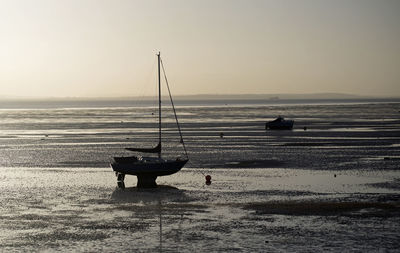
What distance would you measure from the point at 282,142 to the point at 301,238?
158 feet

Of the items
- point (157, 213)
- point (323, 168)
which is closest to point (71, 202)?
point (157, 213)

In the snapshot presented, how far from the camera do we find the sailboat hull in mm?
43375

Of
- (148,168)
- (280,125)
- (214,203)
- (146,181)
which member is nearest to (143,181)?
(146,181)

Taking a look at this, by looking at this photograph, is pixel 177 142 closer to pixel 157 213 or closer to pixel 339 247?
pixel 157 213

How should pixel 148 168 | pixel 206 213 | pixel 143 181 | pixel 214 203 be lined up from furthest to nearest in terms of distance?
pixel 143 181 → pixel 148 168 → pixel 214 203 → pixel 206 213

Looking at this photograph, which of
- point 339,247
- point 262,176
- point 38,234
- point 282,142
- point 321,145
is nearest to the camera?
point 339,247

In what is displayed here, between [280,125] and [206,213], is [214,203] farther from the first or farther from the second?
[280,125]

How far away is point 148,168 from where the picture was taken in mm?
43406

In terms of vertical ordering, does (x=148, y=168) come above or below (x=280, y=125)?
above

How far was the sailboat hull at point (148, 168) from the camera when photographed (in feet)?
→ 142

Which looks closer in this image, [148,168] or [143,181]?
[148,168]

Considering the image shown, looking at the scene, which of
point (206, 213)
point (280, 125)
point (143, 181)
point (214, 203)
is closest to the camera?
point (206, 213)

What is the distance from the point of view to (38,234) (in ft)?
93.7

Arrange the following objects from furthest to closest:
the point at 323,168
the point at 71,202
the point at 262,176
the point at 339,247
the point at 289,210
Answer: the point at 323,168 → the point at 262,176 → the point at 71,202 → the point at 289,210 → the point at 339,247
